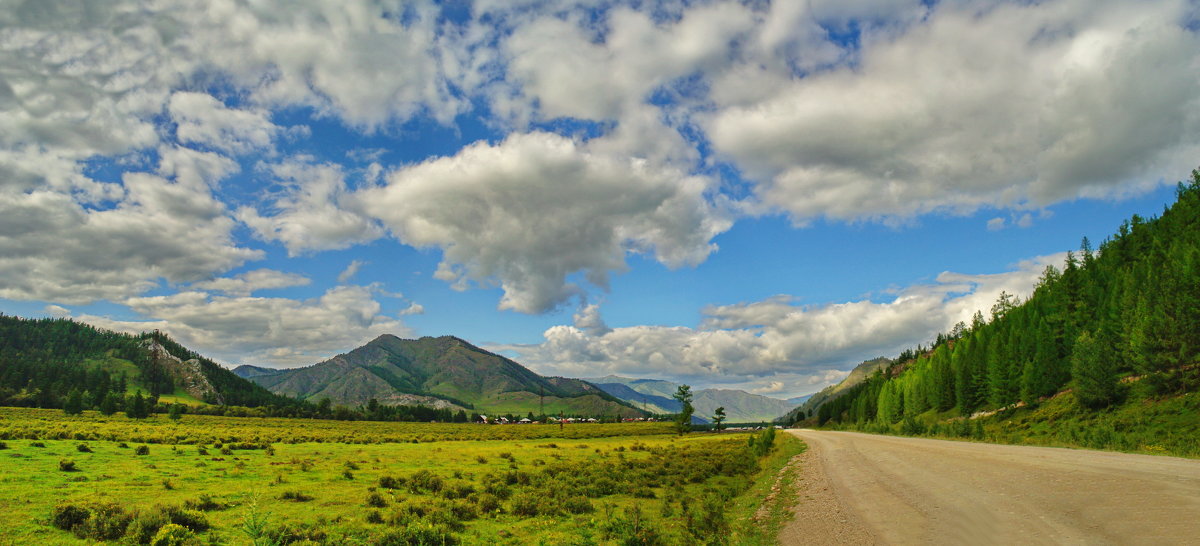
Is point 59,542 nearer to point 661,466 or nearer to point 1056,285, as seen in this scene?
point 661,466

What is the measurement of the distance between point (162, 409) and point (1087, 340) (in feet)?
697

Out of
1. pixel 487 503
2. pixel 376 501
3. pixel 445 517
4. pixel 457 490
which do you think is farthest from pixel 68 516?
pixel 487 503

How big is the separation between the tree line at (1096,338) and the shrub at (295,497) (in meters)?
80.9

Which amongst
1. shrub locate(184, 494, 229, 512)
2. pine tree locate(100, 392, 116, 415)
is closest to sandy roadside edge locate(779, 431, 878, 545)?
shrub locate(184, 494, 229, 512)

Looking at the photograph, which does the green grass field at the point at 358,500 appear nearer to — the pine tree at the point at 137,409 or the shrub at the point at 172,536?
the shrub at the point at 172,536

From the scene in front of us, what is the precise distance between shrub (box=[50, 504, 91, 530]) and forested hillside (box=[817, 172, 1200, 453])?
285 ft

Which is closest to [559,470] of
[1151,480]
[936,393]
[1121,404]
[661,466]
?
[661,466]

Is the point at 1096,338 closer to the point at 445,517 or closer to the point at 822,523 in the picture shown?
the point at 822,523

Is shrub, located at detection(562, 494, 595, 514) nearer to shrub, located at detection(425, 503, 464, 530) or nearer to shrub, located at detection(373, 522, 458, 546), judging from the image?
shrub, located at detection(425, 503, 464, 530)

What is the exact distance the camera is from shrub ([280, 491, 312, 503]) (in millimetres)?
25141

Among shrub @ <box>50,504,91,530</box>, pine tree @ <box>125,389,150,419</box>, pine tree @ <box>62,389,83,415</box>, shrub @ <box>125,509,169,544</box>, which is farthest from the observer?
pine tree @ <box>62,389,83,415</box>

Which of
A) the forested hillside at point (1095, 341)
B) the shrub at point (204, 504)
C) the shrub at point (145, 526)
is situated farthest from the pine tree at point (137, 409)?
the forested hillside at point (1095, 341)

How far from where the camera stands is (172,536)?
54.4ft

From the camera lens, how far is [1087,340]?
213 ft
